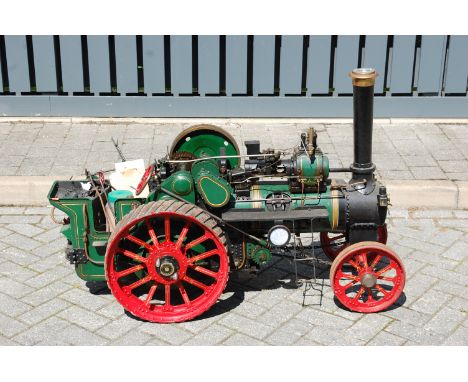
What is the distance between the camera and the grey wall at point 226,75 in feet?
34.0

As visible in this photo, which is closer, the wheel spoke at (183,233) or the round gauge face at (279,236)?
the wheel spoke at (183,233)

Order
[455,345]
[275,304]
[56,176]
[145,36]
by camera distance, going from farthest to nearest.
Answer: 1. [145,36]
2. [56,176]
3. [275,304]
4. [455,345]

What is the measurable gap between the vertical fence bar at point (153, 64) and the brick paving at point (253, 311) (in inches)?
131

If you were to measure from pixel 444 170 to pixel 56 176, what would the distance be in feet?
13.9

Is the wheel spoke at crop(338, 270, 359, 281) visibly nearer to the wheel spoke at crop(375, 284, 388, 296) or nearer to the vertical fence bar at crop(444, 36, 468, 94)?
the wheel spoke at crop(375, 284, 388, 296)

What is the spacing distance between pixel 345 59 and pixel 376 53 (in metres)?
0.40

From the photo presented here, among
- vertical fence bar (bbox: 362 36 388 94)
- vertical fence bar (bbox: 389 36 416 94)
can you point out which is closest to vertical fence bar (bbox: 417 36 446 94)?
vertical fence bar (bbox: 389 36 416 94)

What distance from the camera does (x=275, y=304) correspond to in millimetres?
6723

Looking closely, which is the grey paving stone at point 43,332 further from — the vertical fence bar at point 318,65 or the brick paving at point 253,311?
the vertical fence bar at point 318,65

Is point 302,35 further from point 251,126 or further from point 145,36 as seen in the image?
point 145,36

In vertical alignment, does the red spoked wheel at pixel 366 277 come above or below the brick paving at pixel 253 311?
above

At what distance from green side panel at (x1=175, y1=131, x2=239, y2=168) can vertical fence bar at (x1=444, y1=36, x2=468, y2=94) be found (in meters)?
4.44

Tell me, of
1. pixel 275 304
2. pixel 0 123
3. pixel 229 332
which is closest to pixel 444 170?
pixel 275 304

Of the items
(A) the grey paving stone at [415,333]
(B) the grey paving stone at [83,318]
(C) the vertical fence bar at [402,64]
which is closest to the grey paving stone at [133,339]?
Answer: (B) the grey paving stone at [83,318]
